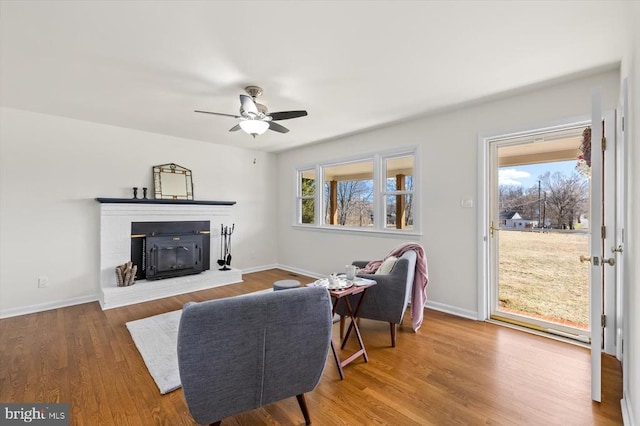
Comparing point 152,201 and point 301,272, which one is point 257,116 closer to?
point 152,201

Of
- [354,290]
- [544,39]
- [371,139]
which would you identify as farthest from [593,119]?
[371,139]

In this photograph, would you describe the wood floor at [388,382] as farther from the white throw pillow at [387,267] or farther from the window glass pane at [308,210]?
the window glass pane at [308,210]

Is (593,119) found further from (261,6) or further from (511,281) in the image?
(261,6)

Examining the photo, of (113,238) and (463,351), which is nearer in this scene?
(463,351)

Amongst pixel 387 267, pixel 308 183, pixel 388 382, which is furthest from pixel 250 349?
pixel 308 183

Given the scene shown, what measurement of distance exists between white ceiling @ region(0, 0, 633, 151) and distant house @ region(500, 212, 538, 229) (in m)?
1.34

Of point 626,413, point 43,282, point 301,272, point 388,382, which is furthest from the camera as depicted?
point 301,272

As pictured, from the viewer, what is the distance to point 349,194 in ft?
16.3

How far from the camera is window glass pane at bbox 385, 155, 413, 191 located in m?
4.04

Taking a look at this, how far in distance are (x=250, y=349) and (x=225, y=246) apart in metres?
4.21

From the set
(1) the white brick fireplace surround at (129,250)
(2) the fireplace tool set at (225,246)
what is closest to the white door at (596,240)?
(1) the white brick fireplace surround at (129,250)

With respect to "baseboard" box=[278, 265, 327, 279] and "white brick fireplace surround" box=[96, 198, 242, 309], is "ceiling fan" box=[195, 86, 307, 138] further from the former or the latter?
"baseboard" box=[278, 265, 327, 279]

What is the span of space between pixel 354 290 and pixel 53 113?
4.38 m

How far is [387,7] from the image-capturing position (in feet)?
5.74
